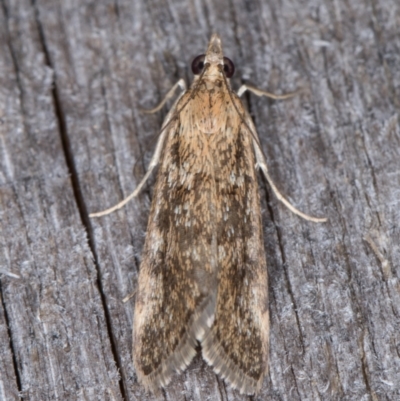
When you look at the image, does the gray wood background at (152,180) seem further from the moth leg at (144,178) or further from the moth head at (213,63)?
the moth head at (213,63)

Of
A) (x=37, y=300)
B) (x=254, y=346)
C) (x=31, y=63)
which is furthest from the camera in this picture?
(x=31, y=63)

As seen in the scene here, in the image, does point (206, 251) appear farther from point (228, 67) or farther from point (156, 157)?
point (228, 67)

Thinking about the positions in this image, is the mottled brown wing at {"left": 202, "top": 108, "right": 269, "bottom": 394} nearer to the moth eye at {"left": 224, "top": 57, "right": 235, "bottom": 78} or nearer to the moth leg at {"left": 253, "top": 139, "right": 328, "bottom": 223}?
the moth leg at {"left": 253, "top": 139, "right": 328, "bottom": 223}

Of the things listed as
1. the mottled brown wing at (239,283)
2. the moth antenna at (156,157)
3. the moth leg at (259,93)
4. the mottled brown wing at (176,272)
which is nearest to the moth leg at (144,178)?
the moth antenna at (156,157)

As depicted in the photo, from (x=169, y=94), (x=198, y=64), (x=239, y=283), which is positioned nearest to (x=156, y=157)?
(x=169, y=94)

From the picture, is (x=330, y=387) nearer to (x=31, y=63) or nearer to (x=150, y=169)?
(x=150, y=169)

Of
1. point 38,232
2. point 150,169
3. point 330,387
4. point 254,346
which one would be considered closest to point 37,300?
point 38,232
